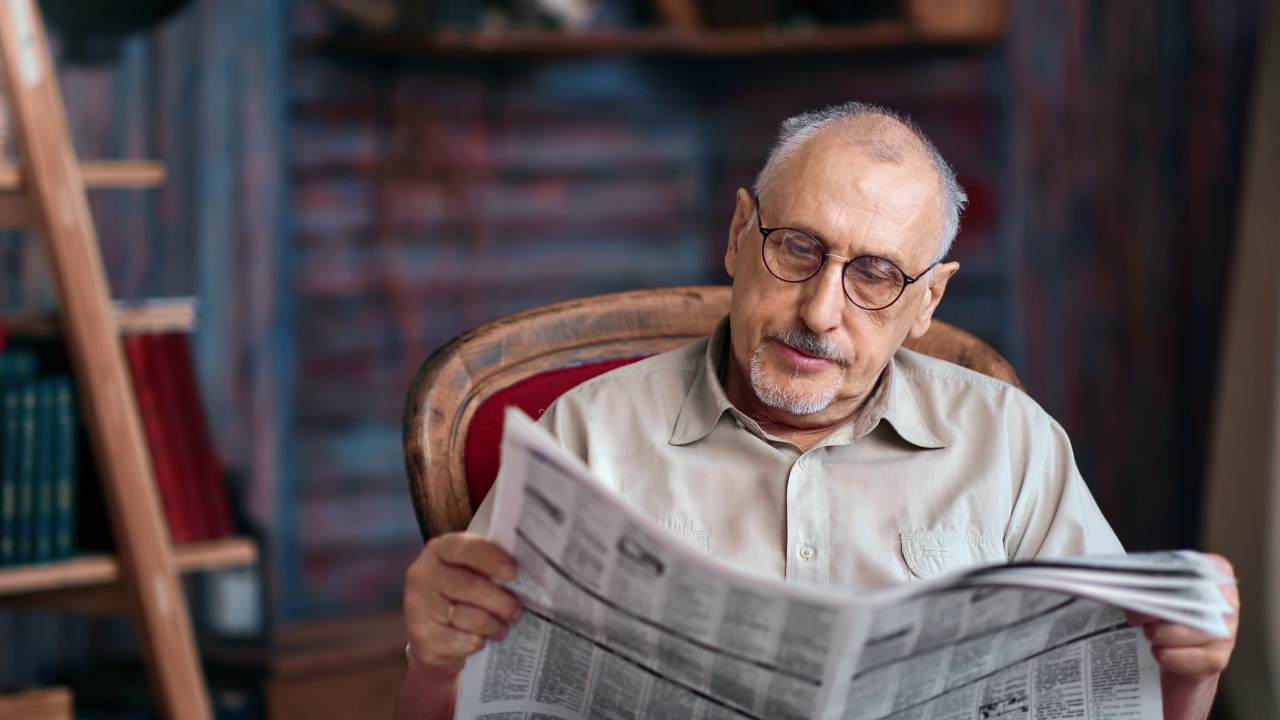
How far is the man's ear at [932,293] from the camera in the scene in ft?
4.41

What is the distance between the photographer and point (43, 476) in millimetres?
1968

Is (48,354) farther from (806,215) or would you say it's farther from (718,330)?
(806,215)

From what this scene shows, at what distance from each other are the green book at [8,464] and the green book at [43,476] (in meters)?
0.03

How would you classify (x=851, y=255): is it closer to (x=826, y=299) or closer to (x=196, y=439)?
(x=826, y=299)

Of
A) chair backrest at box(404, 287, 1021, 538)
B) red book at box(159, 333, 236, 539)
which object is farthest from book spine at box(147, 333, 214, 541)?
chair backrest at box(404, 287, 1021, 538)

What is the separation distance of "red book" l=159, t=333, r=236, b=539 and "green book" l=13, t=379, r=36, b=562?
0.23 metres

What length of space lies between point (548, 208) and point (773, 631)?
92.8 inches

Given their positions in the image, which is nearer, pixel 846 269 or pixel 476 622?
pixel 476 622

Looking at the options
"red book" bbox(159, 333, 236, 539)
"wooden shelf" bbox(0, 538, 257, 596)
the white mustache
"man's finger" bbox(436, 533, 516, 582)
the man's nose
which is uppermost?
the man's nose

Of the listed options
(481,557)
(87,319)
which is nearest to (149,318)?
(87,319)

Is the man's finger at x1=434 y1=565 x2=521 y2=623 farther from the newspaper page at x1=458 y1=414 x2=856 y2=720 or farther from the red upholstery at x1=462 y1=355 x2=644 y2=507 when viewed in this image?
the red upholstery at x1=462 y1=355 x2=644 y2=507

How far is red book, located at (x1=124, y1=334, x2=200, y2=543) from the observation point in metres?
2.09

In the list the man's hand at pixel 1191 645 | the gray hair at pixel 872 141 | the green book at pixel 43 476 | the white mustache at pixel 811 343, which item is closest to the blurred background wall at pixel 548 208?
the green book at pixel 43 476

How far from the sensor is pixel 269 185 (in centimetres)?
282
